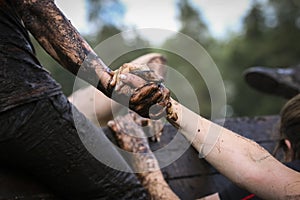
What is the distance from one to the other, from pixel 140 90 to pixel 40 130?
402mm

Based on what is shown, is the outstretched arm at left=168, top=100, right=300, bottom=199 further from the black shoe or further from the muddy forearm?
the black shoe

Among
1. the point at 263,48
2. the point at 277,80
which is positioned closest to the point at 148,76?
the point at 277,80

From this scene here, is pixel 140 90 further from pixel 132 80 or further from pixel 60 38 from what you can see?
pixel 60 38

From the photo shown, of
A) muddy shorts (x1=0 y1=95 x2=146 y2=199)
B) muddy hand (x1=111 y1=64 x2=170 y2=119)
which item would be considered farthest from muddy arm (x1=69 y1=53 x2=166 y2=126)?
muddy hand (x1=111 y1=64 x2=170 y2=119)

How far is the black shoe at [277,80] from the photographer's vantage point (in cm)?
369

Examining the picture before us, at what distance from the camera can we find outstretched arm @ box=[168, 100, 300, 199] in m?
1.54

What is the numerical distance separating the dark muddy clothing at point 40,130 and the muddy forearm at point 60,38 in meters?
0.12

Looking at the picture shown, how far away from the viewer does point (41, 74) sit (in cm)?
156

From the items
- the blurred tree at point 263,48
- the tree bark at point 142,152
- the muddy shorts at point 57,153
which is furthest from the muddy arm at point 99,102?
the blurred tree at point 263,48

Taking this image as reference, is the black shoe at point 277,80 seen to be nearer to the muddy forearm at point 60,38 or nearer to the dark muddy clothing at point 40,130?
the dark muddy clothing at point 40,130

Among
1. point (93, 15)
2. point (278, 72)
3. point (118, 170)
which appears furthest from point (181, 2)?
point (118, 170)

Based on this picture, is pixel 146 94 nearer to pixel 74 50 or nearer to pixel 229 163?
pixel 74 50

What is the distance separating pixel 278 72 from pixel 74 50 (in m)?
2.72

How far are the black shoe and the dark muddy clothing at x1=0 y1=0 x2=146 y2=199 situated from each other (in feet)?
7.71
